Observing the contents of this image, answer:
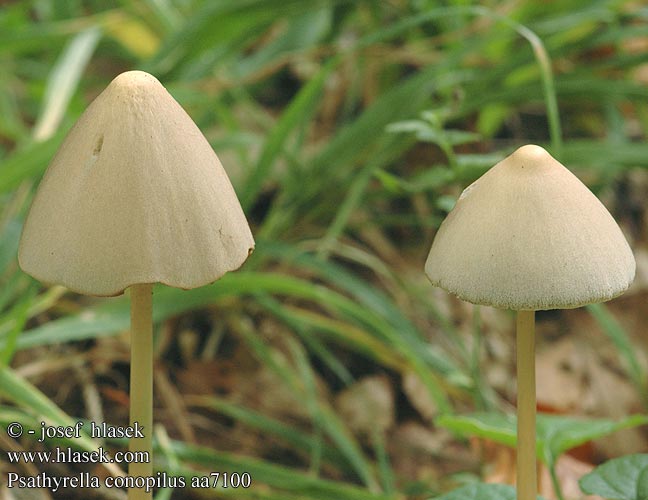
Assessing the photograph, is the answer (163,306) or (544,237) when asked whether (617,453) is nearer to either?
(163,306)

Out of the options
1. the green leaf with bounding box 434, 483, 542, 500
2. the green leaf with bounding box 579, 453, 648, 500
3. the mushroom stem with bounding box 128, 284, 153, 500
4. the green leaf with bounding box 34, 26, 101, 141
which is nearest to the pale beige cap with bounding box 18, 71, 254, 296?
the mushroom stem with bounding box 128, 284, 153, 500

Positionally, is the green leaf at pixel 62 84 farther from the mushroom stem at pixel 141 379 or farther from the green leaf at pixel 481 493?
the green leaf at pixel 481 493

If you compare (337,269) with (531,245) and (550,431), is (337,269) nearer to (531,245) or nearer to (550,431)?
(550,431)

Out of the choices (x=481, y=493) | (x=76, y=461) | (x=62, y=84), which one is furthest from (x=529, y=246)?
(x=62, y=84)

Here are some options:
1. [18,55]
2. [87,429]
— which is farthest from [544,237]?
[18,55]

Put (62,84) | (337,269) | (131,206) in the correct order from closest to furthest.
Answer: (131,206)
(337,269)
(62,84)

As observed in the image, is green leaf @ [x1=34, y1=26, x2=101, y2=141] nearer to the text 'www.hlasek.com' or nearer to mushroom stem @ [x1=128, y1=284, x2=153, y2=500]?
the text 'www.hlasek.com'
